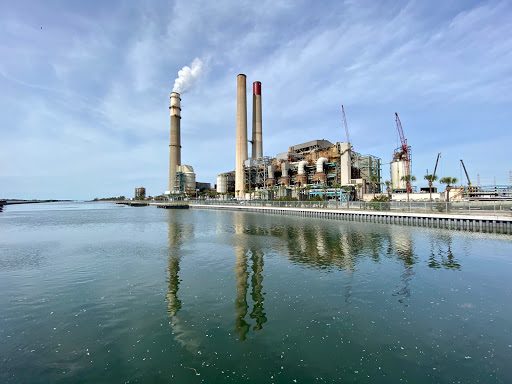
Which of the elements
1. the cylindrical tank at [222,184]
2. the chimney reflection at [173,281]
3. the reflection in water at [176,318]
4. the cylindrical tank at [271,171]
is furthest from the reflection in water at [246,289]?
the cylindrical tank at [222,184]

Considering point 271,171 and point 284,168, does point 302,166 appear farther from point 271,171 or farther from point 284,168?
point 271,171

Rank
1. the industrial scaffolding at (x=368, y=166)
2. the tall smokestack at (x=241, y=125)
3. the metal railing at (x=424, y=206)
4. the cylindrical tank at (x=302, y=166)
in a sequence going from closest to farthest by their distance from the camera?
1. the metal railing at (x=424, y=206)
2. the industrial scaffolding at (x=368, y=166)
3. the cylindrical tank at (x=302, y=166)
4. the tall smokestack at (x=241, y=125)

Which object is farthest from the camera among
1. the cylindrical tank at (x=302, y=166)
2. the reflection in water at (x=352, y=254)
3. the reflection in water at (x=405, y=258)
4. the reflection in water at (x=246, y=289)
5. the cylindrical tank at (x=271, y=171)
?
the cylindrical tank at (x=271, y=171)

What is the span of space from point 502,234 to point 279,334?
141ft

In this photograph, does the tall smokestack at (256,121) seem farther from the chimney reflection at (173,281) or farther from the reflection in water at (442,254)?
the chimney reflection at (173,281)

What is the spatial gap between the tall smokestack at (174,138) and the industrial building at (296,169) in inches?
1520

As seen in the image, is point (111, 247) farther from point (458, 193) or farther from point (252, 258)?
point (458, 193)

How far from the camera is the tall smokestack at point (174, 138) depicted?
598 ft

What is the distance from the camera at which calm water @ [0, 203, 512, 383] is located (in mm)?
8352

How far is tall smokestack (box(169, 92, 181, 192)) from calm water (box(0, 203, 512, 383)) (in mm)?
170027

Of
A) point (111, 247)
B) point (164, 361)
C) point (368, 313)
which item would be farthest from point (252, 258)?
point (111, 247)

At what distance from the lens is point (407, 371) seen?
8.20 metres

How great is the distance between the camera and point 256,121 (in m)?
157

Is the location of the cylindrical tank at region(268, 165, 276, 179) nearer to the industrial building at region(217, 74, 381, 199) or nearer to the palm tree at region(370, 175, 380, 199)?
the industrial building at region(217, 74, 381, 199)
